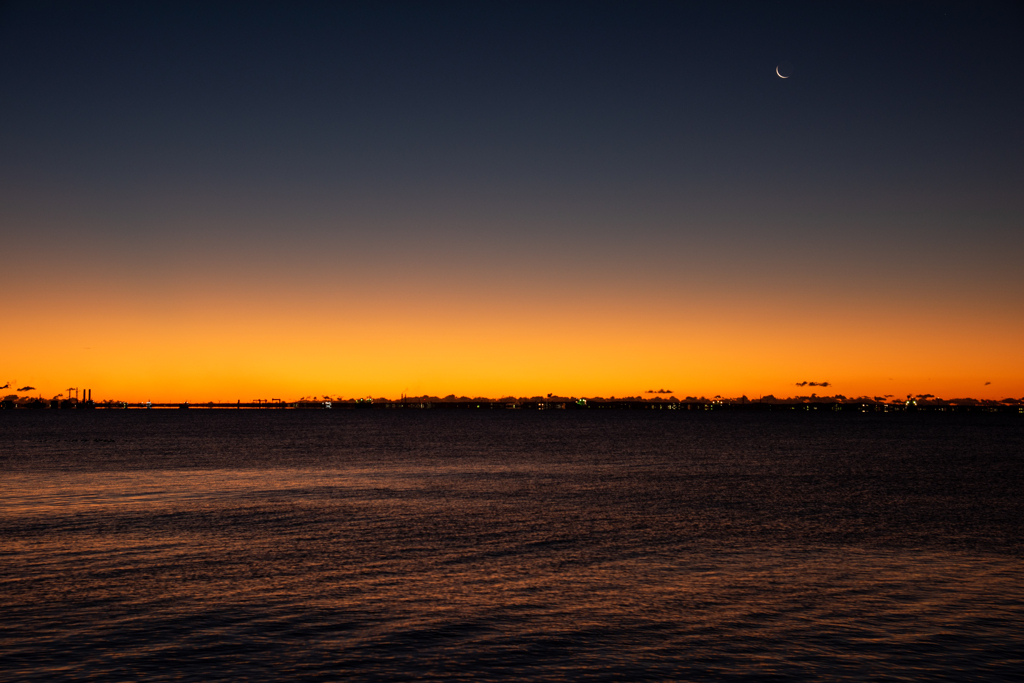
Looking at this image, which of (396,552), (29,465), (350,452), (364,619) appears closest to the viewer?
(364,619)

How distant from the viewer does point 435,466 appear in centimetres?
8488

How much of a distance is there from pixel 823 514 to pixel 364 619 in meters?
33.3

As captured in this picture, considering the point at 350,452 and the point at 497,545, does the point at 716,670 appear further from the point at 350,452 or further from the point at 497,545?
the point at 350,452

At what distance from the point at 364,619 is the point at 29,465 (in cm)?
7535

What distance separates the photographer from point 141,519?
41.9 meters

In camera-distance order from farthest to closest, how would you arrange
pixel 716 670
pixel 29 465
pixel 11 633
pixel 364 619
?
pixel 29 465
pixel 364 619
pixel 11 633
pixel 716 670

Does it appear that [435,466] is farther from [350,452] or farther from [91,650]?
[91,650]

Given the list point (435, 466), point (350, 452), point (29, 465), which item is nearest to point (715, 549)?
point (435, 466)

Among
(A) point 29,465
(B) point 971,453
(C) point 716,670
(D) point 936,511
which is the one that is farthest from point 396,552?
(B) point 971,453

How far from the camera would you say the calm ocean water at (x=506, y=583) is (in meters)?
19.1

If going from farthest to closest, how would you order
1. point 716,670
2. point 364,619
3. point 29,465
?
point 29,465, point 364,619, point 716,670

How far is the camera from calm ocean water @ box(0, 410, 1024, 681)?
752 inches

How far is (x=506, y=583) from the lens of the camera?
1072 inches

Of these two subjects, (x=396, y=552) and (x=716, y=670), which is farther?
(x=396, y=552)
